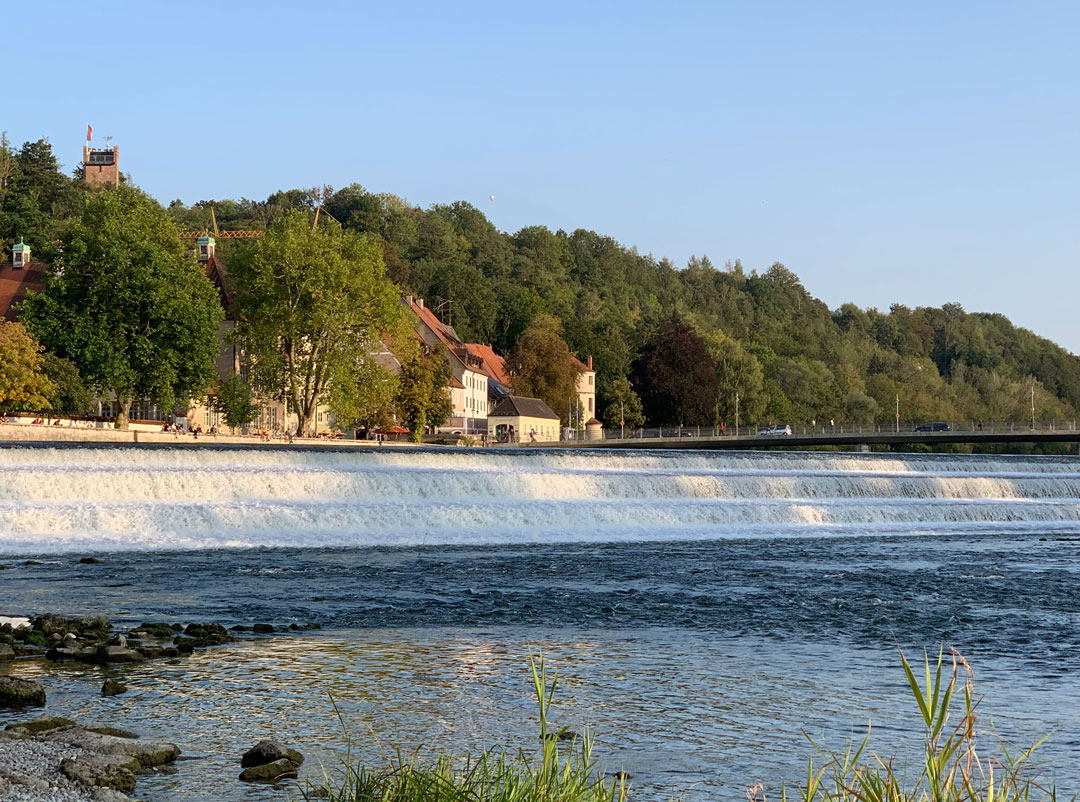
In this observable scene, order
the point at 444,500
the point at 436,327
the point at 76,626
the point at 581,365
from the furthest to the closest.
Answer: the point at 581,365, the point at 436,327, the point at 444,500, the point at 76,626

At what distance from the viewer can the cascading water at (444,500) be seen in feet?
96.8

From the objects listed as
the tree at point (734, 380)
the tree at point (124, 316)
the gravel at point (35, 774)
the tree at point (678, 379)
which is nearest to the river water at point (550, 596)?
the gravel at point (35, 774)

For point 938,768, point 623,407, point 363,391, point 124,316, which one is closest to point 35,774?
point 938,768

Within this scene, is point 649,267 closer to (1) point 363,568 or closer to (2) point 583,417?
(2) point 583,417

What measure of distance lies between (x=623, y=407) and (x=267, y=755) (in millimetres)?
103405

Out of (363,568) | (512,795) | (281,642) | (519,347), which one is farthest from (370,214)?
(512,795)

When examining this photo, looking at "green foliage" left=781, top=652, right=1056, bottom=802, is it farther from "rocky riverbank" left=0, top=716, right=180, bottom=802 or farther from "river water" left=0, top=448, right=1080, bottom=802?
"rocky riverbank" left=0, top=716, right=180, bottom=802

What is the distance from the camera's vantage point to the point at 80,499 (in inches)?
1218

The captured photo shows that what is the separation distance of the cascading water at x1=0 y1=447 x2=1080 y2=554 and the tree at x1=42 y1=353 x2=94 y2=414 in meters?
25.8

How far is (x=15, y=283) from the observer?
275 ft

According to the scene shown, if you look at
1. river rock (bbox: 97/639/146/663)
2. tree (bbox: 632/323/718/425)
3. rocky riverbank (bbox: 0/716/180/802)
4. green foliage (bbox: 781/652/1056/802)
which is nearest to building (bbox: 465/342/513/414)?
tree (bbox: 632/323/718/425)

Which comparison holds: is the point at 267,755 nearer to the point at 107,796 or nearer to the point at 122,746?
the point at 122,746

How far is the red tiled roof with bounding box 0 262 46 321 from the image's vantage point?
81250 millimetres

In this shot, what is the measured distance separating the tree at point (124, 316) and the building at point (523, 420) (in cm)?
4170
